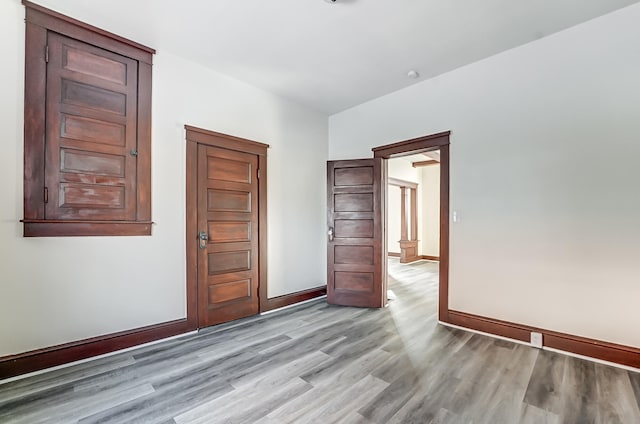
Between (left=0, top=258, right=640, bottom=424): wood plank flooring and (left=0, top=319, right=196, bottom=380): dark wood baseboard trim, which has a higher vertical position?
(left=0, top=319, right=196, bottom=380): dark wood baseboard trim

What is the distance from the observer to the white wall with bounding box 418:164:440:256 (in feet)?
28.2

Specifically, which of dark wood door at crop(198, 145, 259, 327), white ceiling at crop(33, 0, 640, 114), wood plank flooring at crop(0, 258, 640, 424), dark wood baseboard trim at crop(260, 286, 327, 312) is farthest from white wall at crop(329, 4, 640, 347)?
dark wood door at crop(198, 145, 259, 327)

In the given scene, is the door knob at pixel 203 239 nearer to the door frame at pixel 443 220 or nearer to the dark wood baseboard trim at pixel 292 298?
the dark wood baseboard trim at pixel 292 298

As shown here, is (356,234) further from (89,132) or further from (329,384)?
(89,132)

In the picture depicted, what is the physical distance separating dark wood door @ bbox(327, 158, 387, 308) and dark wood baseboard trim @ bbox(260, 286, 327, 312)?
28 centimetres

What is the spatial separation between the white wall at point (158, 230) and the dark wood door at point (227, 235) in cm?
24

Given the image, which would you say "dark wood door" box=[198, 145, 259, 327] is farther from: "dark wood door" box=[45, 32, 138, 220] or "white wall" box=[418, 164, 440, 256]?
"white wall" box=[418, 164, 440, 256]

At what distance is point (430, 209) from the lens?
28.7 ft

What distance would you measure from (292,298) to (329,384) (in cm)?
204

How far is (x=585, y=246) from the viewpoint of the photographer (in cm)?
251

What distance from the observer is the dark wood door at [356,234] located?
407cm

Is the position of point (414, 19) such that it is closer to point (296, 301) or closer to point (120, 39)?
point (120, 39)

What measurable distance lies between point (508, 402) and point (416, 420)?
27.3 inches

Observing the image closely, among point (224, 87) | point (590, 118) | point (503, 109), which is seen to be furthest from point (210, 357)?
point (590, 118)
